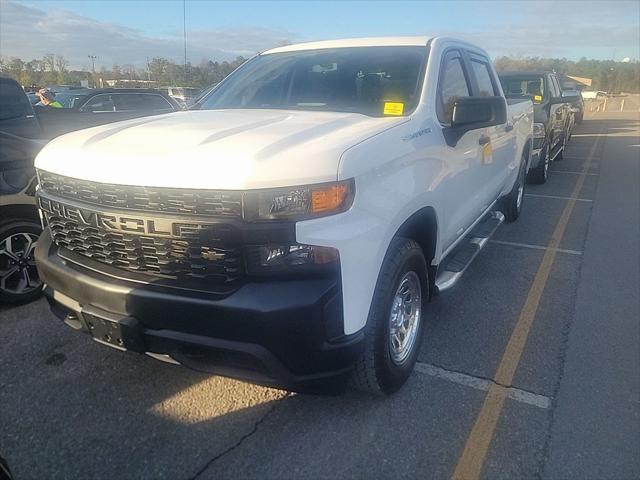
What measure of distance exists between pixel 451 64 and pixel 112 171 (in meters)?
2.71

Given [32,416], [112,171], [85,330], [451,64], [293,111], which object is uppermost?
[451,64]

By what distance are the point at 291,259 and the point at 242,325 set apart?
1.16ft

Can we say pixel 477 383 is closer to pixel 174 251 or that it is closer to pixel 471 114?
pixel 471 114

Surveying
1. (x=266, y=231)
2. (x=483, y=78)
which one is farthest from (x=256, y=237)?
(x=483, y=78)

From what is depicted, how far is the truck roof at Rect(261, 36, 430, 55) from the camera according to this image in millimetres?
3932

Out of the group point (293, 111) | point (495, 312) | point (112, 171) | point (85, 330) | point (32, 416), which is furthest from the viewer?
point (495, 312)

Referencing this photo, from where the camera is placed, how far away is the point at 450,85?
3.88 meters

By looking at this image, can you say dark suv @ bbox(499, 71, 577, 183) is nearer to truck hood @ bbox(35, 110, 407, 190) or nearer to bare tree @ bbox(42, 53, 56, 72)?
truck hood @ bbox(35, 110, 407, 190)

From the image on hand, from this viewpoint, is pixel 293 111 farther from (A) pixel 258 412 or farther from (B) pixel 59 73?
(B) pixel 59 73

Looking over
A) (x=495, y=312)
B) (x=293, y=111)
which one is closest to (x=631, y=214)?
(x=495, y=312)

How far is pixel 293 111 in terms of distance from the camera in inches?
140

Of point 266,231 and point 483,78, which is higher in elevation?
point 483,78

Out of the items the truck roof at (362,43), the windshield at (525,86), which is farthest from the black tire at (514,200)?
the windshield at (525,86)

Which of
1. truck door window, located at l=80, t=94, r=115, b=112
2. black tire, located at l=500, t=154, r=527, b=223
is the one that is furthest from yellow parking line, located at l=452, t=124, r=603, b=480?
truck door window, located at l=80, t=94, r=115, b=112
